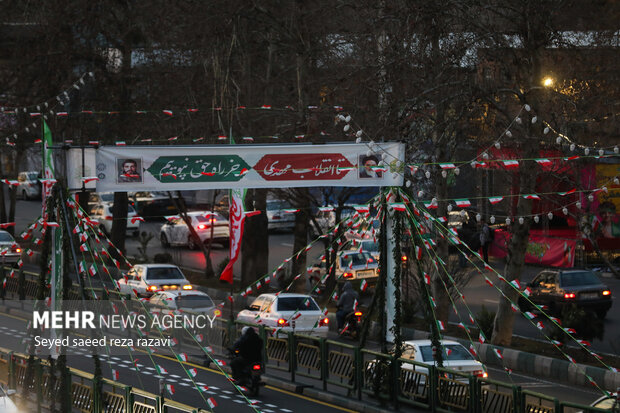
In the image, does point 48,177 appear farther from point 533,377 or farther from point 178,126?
point 178,126

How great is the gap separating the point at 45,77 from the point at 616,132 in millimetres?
19982

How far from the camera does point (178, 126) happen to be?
33.8 m

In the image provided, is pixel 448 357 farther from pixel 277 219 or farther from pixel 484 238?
pixel 277 219

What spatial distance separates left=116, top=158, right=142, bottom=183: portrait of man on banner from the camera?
18.4 metres

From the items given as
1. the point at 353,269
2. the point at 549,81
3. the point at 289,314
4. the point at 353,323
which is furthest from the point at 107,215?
the point at 549,81

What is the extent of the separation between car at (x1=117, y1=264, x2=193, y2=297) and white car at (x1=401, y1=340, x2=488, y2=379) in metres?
12.2

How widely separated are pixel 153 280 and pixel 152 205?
23.8m

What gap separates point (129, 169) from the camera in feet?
60.5

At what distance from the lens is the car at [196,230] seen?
45.2m

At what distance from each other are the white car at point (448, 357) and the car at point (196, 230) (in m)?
25.3

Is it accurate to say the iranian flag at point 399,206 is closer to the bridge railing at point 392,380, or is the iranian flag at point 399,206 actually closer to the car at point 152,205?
the bridge railing at point 392,380

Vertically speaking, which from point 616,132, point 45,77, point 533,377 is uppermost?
point 45,77

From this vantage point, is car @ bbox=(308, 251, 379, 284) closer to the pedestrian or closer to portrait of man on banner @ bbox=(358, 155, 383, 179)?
the pedestrian

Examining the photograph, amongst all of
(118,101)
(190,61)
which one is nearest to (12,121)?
(118,101)
